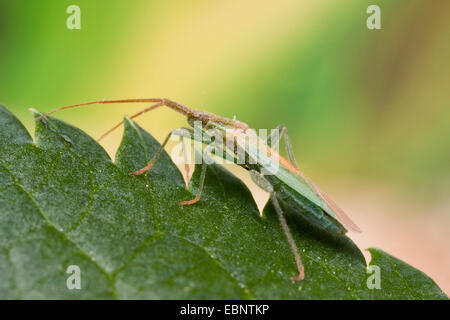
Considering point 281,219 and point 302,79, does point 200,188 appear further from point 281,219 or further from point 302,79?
point 302,79

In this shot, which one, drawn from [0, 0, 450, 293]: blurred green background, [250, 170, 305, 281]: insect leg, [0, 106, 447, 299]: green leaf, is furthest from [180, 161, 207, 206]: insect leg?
[0, 0, 450, 293]: blurred green background

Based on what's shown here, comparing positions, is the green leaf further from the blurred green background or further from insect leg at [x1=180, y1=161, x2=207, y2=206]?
the blurred green background

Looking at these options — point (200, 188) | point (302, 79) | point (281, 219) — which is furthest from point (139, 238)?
point (302, 79)

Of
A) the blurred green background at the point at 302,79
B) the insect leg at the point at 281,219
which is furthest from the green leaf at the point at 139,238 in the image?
the blurred green background at the point at 302,79

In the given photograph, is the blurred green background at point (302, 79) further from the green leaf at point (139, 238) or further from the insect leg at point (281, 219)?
the green leaf at point (139, 238)

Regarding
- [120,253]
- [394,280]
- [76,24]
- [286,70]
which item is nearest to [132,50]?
[76,24]
